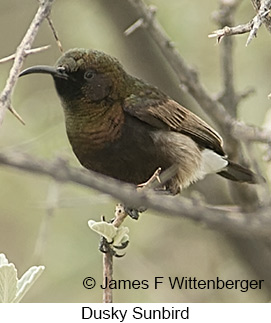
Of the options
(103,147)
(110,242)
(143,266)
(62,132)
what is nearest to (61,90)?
(103,147)

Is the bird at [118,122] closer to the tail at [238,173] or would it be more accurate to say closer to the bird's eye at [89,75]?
the bird's eye at [89,75]

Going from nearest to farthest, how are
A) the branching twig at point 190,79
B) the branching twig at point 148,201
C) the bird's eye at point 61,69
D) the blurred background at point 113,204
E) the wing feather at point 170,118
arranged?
1. the branching twig at point 148,201
2. the bird's eye at point 61,69
3. the wing feather at point 170,118
4. the branching twig at point 190,79
5. the blurred background at point 113,204

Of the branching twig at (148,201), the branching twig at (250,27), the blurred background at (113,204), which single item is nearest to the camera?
the branching twig at (148,201)

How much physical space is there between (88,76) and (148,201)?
4.67 ft

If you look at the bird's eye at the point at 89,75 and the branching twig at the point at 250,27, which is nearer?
the branching twig at the point at 250,27

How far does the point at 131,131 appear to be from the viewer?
2732 mm

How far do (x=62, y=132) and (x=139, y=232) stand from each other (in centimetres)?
113

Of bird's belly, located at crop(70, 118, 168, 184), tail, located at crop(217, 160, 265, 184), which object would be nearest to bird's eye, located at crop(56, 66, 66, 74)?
bird's belly, located at crop(70, 118, 168, 184)

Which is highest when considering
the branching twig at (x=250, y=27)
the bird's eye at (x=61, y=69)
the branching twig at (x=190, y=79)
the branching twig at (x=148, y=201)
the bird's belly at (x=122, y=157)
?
the branching twig at (x=190, y=79)

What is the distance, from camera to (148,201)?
128cm

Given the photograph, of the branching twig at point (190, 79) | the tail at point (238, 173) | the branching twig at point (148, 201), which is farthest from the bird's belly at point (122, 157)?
the branching twig at point (148, 201)

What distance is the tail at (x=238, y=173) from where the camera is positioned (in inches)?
126

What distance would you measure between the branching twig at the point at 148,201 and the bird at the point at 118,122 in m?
1.17

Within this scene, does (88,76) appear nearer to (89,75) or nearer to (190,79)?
(89,75)
